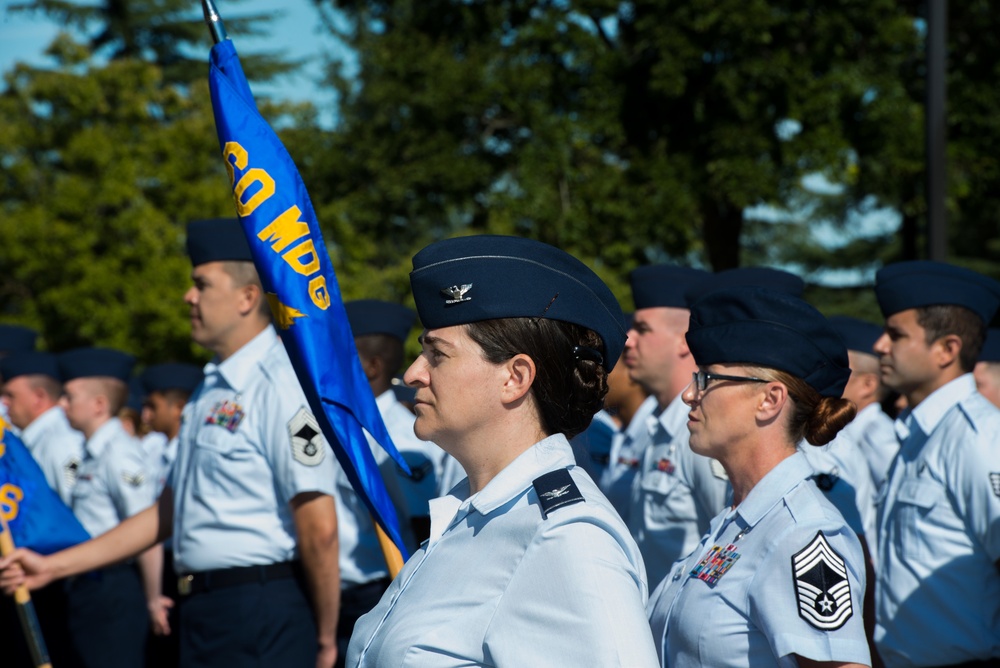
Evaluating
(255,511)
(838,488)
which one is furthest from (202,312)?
(838,488)

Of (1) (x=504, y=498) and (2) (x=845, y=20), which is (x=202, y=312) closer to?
(1) (x=504, y=498)

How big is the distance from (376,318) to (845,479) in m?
3.10

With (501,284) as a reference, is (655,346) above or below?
below

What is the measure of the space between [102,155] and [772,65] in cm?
1198

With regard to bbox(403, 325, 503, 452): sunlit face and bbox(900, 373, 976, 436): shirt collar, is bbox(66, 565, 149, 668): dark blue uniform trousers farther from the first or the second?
bbox(403, 325, 503, 452): sunlit face

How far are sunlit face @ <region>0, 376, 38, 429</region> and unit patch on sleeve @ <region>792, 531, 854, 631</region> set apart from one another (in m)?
8.09

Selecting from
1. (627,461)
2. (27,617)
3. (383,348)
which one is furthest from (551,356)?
(383,348)

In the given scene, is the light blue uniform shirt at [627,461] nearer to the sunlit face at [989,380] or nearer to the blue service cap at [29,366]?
the sunlit face at [989,380]

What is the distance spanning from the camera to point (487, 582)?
210cm

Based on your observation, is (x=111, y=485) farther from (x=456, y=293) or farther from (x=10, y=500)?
A: (x=456, y=293)

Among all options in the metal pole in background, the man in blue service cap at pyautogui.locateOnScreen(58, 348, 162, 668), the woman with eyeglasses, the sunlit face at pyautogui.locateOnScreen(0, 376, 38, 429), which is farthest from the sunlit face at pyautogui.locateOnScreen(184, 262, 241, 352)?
the metal pole in background

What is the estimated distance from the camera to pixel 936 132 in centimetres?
895

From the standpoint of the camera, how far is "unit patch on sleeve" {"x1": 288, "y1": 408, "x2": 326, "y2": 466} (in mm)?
4434

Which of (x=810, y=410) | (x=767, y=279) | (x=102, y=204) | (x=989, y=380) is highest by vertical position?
(x=102, y=204)
